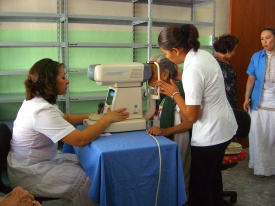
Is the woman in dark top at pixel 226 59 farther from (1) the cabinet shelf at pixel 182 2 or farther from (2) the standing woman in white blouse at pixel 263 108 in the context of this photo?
(1) the cabinet shelf at pixel 182 2

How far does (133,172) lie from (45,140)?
1.75 feet

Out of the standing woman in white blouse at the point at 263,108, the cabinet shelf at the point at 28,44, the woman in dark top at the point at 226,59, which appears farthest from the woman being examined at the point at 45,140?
the standing woman in white blouse at the point at 263,108

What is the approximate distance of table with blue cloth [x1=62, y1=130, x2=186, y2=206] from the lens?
1.49 m

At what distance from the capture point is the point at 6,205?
1.24 metres

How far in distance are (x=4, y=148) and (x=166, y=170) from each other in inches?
35.0

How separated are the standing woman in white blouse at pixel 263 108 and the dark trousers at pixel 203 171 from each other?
1.45 meters

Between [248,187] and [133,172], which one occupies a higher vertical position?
[133,172]

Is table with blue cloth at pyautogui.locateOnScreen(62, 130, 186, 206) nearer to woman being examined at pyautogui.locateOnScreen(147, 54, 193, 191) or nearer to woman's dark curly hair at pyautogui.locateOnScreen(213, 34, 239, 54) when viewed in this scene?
woman being examined at pyautogui.locateOnScreen(147, 54, 193, 191)

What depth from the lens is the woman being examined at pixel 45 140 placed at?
1.61m

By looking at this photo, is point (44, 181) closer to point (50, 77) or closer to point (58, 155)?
point (58, 155)

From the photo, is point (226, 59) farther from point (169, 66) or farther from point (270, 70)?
point (169, 66)

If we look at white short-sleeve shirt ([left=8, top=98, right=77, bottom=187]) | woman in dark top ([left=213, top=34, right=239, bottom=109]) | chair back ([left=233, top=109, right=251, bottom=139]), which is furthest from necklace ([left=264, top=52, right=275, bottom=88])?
white short-sleeve shirt ([left=8, top=98, right=77, bottom=187])

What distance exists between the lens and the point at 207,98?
1.64 meters

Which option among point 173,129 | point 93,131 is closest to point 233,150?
point 173,129
